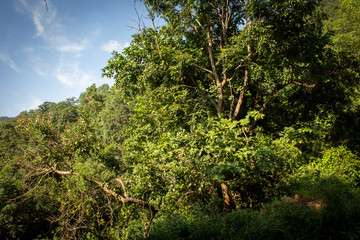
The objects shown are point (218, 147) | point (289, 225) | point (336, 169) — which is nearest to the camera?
point (289, 225)

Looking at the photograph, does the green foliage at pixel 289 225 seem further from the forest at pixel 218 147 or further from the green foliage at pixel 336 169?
the green foliage at pixel 336 169

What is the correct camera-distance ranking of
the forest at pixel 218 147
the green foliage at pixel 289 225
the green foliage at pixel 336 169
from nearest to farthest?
the green foliage at pixel 289 225 < the forest at pixel 218 147 < the green foliage at pixel 336 169

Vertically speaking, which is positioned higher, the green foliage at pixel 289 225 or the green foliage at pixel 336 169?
the green foliage at pixel 289 225

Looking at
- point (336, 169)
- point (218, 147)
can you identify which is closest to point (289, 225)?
point (218, 147)

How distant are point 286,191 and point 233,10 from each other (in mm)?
7462

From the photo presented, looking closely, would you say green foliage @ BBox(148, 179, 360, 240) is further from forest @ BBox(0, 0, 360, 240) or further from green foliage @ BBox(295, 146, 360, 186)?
green foliage @ BBox(295, 146, 360, 186)

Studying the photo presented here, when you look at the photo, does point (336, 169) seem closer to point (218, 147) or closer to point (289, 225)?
point (289, 225)

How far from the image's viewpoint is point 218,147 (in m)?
3.89

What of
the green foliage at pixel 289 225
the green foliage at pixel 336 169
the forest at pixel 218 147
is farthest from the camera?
the green foliage at pixel 336 169

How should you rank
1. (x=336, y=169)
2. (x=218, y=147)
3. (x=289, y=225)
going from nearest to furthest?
1. (x=289, y=225)
2. (x=218, y=147)
3. (x=336, y=169)

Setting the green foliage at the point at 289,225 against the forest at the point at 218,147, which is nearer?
the green foliage at the point at 289,225

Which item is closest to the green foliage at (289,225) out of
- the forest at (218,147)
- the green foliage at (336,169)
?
the forest at (218,147)

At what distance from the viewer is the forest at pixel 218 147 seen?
383 cm

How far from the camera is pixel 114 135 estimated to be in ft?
124
